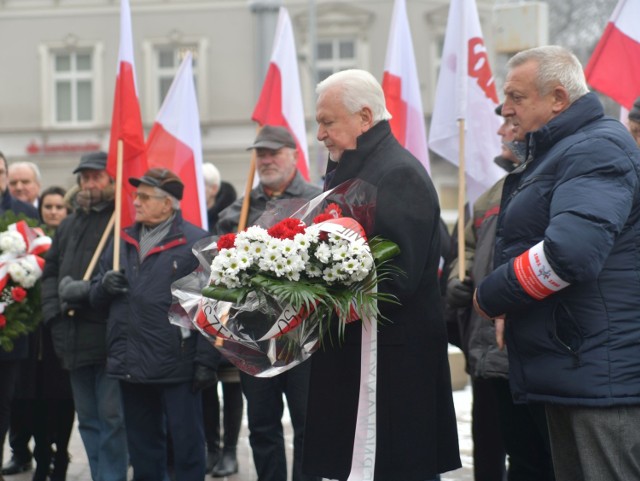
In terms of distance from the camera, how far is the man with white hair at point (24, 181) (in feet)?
29.9

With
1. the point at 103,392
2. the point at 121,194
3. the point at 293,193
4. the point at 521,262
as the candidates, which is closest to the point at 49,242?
the point at 121,194

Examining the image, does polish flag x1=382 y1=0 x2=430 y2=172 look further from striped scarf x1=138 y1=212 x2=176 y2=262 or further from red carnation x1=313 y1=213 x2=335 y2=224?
red carnation x1=313 y1=213 x2=335 y2=224

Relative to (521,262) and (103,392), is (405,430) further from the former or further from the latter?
(103,392)

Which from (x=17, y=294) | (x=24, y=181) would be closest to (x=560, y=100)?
(x=17, y=294)

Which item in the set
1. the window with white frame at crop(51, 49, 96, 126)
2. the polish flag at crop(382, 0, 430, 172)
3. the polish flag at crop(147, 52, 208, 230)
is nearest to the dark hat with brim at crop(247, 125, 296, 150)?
the polish flag at crop(382, 0, 430, 172)

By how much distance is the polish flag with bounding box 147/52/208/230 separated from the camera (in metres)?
8.54

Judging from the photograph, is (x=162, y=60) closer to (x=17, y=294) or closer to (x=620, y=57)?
(x=620, y=57)

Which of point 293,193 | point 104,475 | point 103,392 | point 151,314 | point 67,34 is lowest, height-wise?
point 104,475

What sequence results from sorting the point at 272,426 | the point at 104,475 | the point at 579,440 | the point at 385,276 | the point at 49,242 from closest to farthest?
the point at 579,440 < the point at 385,276 < the point at 272,426 < the point at 104,475 < the point at 49,242

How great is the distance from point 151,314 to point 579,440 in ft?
9.97

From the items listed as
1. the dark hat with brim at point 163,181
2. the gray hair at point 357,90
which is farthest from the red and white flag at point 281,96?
the gray hair at point 357,90

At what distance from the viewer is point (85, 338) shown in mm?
6984

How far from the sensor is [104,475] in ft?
22.8

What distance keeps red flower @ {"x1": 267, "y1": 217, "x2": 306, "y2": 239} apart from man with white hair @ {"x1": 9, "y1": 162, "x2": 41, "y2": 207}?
5.06 m
